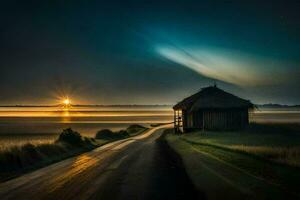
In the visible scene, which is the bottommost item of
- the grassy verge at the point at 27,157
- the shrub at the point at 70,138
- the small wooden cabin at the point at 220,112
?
the grassy verge at the point at 27,157

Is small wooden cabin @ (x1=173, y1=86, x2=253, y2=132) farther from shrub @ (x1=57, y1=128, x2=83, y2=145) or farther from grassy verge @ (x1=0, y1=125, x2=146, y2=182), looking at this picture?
grassy verge @ (x1=0, y1=125, x2=146, y2=182)

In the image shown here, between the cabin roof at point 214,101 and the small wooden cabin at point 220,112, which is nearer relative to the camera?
the cabin roof at point 214,101

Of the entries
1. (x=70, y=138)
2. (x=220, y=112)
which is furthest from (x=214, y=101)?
(x=70, y=138)

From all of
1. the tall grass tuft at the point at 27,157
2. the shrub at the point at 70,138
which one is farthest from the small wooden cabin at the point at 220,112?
the tall grass tuft at the point at 27,157

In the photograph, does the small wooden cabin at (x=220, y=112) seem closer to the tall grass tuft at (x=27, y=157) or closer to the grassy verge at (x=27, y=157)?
the grassy verge at (x=27, y=157)

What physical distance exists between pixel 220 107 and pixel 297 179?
3638 cm

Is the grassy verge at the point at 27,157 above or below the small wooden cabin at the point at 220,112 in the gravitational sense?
below

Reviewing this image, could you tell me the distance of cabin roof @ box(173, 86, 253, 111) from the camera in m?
50.4

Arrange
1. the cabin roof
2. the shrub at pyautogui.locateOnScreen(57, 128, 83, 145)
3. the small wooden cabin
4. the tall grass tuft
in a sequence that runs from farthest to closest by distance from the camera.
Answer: the small wooden cabin < the cabin roof < the shrub at pyautogui.locateOnScreen(57, 128, 83, 145) < the tall grass tuft

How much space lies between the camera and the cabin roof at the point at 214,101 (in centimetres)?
5041

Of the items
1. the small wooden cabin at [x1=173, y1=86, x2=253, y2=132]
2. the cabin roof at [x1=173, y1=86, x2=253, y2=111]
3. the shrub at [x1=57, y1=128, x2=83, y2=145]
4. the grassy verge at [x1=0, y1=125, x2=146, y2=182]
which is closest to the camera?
the grassy verge at [x1=0, y1=125, x2=146, y2=182]

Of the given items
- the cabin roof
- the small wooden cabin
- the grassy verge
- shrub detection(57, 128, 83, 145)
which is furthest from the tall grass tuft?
the small wooden cabin

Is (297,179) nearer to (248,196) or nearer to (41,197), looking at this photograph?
(248,196)

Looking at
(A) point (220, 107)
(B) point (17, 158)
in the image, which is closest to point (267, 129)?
(A) point (220, 107)
